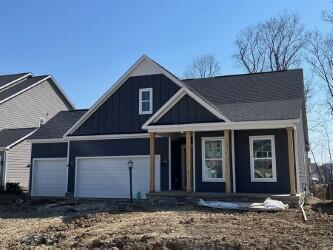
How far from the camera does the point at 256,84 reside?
19.6 m

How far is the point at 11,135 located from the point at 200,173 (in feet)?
48.5

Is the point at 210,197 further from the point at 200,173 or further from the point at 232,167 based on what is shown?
the point at 200,173

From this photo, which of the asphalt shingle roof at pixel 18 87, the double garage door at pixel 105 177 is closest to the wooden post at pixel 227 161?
the double garage door at pixel 105 177

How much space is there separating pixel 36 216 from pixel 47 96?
745 inches

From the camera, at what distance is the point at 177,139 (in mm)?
18641

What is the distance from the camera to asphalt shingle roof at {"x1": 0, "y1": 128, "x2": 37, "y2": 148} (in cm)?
2503

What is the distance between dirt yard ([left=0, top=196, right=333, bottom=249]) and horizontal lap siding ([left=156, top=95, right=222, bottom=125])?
12.1 ft

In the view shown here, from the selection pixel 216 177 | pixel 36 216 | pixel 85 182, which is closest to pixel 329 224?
pixel 216 177

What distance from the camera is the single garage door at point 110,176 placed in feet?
61.4

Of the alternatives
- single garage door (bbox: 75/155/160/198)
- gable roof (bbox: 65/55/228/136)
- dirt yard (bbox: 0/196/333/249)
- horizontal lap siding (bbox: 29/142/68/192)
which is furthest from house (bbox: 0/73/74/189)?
dirt yard (bbox: 0/196/333/249)

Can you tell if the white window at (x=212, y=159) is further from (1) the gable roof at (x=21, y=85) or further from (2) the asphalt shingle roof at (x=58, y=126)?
(1) the gable roof at (x=21, y=85)

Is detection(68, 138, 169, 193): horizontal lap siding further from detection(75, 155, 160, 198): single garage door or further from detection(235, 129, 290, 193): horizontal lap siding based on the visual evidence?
detection(235, 129, 290, 193): horizontal lap siding

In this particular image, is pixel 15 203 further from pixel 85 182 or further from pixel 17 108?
pixel 17 108

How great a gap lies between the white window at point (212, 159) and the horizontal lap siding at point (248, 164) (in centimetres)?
65
